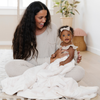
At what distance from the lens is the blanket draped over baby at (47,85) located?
1363mm

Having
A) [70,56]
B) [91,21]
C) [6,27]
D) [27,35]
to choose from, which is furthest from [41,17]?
[6,27]

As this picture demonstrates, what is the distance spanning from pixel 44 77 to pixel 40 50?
0.42 m

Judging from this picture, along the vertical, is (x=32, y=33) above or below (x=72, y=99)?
above

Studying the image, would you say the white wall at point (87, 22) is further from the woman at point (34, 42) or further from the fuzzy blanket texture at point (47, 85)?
the fuzzy blanket texture at point (47, 85)

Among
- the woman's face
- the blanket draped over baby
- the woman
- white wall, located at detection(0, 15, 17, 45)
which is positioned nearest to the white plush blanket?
the blanket draped over baby

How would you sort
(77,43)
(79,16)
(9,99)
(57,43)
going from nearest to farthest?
(9,99) → (57,43) → (77,43) → (79,16)

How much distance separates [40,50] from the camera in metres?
1.89

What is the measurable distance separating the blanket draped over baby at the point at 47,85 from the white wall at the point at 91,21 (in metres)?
2.23

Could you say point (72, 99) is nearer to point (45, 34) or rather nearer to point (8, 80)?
point (8, 80)

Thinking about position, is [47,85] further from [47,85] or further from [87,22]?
[87,22]

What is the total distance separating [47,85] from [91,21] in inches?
113

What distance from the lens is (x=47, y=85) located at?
58.2 inches

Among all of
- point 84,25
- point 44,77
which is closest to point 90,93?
point 44,77

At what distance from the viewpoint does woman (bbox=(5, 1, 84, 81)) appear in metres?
1.67
